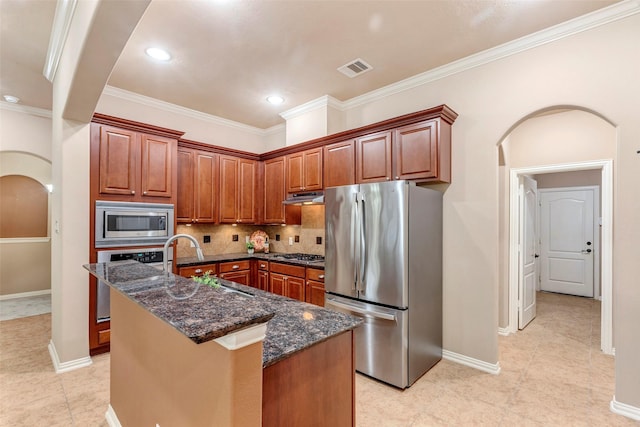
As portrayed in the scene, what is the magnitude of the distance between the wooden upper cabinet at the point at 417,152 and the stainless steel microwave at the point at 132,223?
8.64ft

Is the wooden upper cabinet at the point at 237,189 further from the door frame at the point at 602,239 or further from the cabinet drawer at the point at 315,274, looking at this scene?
the door frame at the point at 602,239

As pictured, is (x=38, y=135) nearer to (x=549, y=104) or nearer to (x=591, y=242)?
(x=549, y=104)

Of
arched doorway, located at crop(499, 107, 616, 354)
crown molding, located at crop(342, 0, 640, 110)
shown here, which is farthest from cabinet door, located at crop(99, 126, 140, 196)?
arched doorway, located at crop(499, 107, 616, 354)

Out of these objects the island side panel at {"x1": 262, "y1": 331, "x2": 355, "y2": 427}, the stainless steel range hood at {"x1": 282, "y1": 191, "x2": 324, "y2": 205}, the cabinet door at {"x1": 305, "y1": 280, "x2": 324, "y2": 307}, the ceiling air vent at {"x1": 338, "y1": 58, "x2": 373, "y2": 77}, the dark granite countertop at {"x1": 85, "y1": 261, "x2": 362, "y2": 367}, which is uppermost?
the ceiling air vent at {"x1": 338, "y1": 58, "x2": 373, "y2": 77}

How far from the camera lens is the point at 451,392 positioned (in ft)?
8.38

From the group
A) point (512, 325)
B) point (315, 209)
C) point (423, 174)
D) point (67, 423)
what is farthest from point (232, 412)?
point (512, 325)

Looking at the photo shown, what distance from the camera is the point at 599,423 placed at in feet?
7.06

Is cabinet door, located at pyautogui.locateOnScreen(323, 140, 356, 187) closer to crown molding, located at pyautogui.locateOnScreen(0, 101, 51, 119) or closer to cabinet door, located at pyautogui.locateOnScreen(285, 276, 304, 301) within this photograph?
cabinet door, located at pyautogui.locateOnScreen(285, 276, 304, 301)

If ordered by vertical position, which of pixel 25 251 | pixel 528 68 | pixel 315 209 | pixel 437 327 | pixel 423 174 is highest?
pixel 528 68

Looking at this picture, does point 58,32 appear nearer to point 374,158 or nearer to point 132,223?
point 132,223

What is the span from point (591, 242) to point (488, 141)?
15.4ft

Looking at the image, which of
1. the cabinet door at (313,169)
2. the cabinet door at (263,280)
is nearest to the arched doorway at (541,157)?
the cabinet door at (313,169)

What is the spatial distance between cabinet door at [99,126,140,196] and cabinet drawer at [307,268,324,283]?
214 centimetres

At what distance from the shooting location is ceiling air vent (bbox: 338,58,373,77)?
3103 mm
